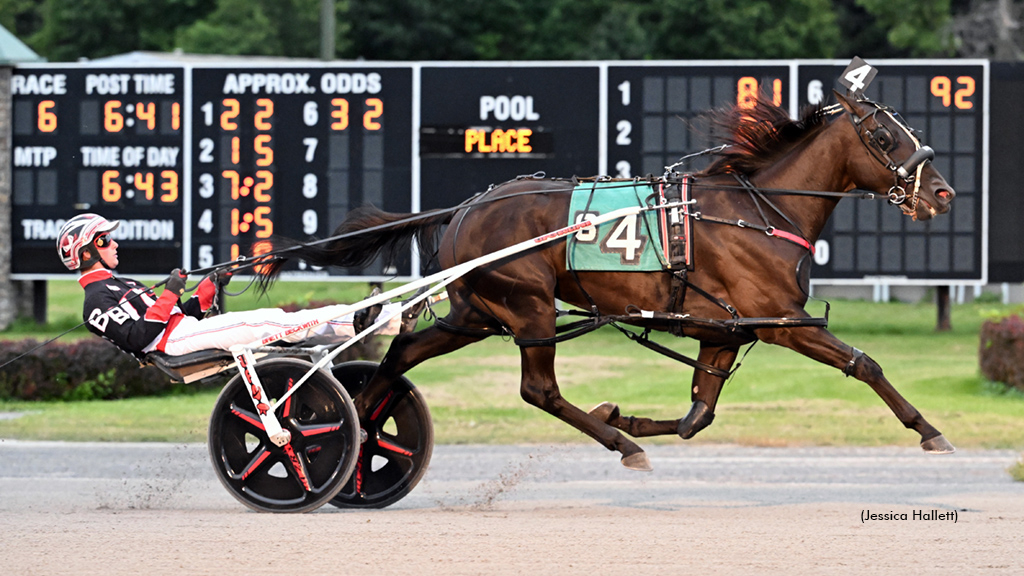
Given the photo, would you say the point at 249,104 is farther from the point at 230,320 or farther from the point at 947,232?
the point at 230,320

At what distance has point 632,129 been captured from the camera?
15602 millimetres

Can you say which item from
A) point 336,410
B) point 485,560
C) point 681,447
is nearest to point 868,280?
point 681,447

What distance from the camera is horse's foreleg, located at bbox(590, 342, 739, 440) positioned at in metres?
6.76

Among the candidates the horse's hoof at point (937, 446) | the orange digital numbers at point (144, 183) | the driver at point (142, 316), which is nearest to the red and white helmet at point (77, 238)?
the driver at point (142, 316)

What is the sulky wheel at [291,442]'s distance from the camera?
21.9 ft

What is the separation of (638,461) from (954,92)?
1006 centimetres

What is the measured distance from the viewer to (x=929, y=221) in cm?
1514

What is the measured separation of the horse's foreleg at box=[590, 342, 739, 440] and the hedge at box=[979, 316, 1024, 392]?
703 cm

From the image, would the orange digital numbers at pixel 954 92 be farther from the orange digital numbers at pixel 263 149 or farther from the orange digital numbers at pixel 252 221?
the orange digital numbers at pixel 252 221

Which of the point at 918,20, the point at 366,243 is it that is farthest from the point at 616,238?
the point at 918,20

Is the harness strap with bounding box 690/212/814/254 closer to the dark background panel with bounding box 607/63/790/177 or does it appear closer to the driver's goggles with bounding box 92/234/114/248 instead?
the driver's goggles with bounding box 92/234/114/248

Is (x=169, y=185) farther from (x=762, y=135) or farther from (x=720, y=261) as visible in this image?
(x=720, y=261)

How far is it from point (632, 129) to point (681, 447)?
18.4 ft

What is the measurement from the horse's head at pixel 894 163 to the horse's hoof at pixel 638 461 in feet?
5.67
